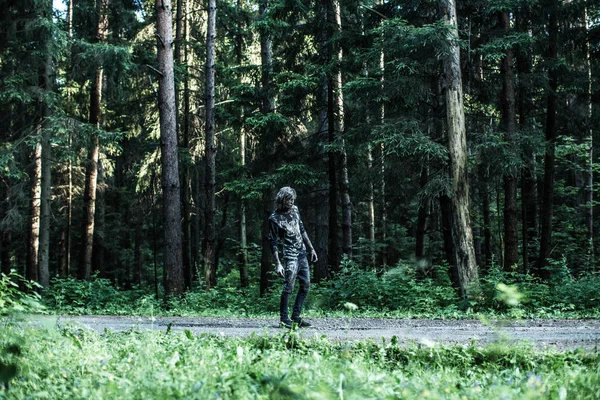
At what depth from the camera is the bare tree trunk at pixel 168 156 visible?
14820 mm

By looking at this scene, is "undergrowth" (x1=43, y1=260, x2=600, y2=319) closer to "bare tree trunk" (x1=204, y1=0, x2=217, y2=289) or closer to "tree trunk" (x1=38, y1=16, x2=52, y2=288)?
"bare tree trunk" (x1=204, y1=0, x2=217, y2=289)

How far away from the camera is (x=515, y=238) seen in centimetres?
1639

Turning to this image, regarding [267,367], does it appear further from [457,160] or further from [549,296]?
[457,160]

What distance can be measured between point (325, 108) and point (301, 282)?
34.2ft

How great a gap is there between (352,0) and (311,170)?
17.5 ft

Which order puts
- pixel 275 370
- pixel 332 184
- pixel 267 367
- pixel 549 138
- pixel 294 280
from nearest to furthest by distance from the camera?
pixel 275 370, pixel 267 367, pixel 294 280, pixel 332 184, pixel 549 138

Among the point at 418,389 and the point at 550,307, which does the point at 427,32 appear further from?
the point at 418,389

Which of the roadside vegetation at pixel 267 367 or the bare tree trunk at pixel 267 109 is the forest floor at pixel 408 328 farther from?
the bare tree trunk at pixel 267 109

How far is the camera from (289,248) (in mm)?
8477

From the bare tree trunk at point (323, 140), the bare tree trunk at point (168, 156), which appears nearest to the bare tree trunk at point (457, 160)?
the bare tree trunk at point (323, 140)

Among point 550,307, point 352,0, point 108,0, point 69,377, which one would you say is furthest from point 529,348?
point 108,0

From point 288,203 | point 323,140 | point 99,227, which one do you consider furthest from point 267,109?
point 99,227

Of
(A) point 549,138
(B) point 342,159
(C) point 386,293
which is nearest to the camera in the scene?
(C) point 386,293

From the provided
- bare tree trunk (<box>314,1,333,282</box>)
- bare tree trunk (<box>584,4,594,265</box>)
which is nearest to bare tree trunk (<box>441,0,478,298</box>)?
bare tree trunk (<box>314,1,333,282</box>)
